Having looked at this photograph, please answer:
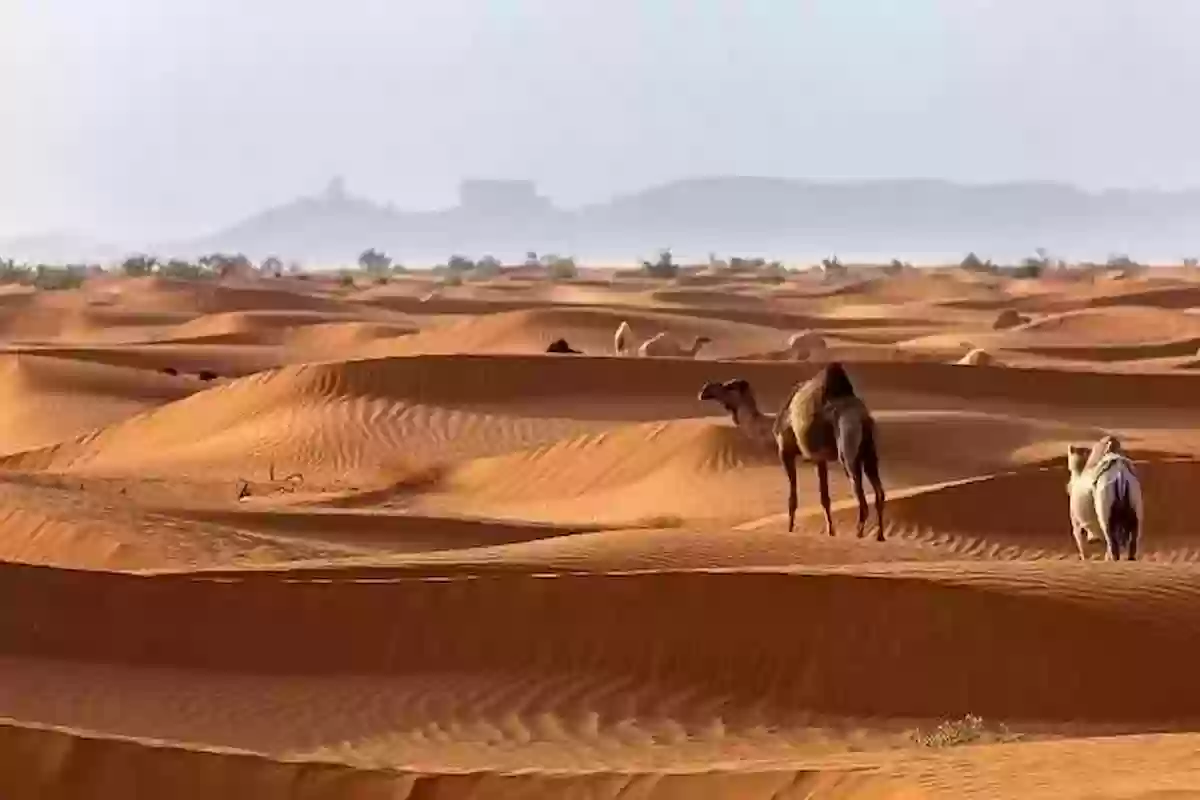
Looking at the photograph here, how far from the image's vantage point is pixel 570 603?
10773mm

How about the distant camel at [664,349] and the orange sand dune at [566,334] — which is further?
the orange sand dune at [566,334]

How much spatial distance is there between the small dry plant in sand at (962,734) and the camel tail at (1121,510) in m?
4.03

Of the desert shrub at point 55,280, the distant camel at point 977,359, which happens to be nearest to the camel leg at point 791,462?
the distant camel at point 977,359

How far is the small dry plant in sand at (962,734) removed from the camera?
8539 mm

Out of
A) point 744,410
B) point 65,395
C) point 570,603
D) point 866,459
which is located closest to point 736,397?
point 744,410

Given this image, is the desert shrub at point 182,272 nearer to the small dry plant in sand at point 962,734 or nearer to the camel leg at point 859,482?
the camel leg at point 859,482

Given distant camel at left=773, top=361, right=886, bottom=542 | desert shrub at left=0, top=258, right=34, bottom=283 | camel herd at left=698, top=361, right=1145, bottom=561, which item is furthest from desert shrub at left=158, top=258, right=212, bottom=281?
distant camel at left=773, top=361, right=886, bottom=542

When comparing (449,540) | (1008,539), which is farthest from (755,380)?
(449,540)

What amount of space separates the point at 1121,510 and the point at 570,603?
4432 mm

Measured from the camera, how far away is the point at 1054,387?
28.8 metres

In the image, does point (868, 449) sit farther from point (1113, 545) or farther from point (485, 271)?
point (485, 271)

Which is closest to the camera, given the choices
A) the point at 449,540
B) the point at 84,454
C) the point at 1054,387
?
the point at 449,540

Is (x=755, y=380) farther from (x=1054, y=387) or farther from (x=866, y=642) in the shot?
(x=866, y=642)

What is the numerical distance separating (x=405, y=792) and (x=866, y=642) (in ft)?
13.6
